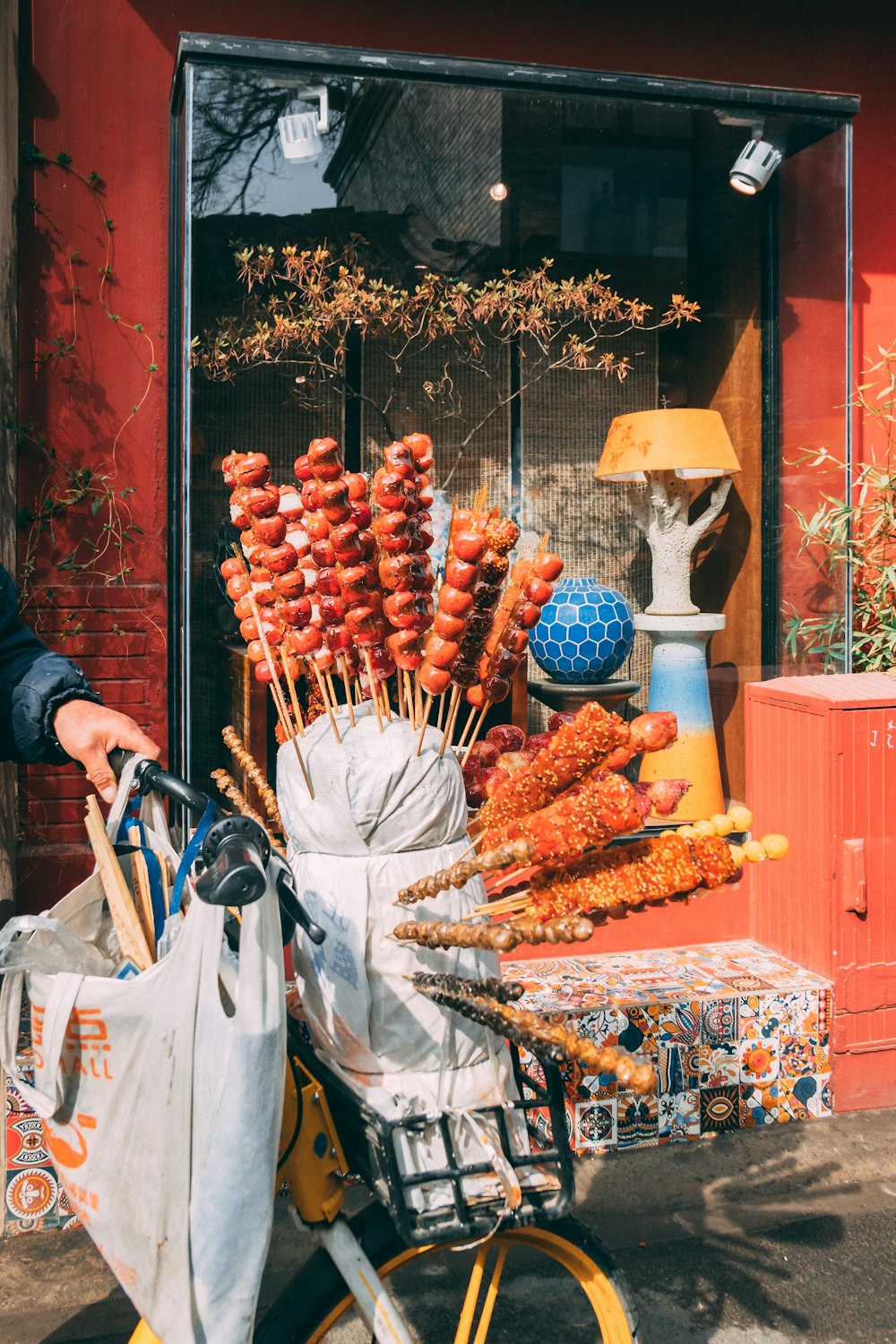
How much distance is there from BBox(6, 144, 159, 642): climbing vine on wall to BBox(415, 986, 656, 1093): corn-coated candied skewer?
2958mm

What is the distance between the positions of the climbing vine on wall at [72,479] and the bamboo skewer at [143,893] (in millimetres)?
2482

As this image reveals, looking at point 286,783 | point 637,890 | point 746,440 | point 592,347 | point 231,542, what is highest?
point 592,347

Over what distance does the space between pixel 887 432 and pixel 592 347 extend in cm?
137

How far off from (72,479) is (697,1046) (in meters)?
2.86

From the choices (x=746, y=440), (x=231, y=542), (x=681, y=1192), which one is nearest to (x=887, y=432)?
(x=746, y=440)

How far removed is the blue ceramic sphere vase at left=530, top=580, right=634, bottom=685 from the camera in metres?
4.60

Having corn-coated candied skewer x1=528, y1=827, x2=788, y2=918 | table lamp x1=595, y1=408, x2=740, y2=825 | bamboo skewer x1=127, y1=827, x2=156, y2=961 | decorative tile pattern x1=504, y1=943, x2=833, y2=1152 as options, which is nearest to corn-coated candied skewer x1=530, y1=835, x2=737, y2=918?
corn-coated candied skewer x1=528, y1=827, x2=788, y2=918

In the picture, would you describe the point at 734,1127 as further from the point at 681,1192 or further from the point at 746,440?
the point at 746,440

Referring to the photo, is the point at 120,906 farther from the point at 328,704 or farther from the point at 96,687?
the point at 96,687

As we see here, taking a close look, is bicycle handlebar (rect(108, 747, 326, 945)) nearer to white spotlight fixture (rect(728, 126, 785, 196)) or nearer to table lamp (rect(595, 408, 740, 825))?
table lamp (rect(595, 408, 740, 825))

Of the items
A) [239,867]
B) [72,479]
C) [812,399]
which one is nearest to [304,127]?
[72,479]

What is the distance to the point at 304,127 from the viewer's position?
13.1ft

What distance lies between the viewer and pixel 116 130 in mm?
4129

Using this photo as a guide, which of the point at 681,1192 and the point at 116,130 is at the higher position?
the point at 116,130
